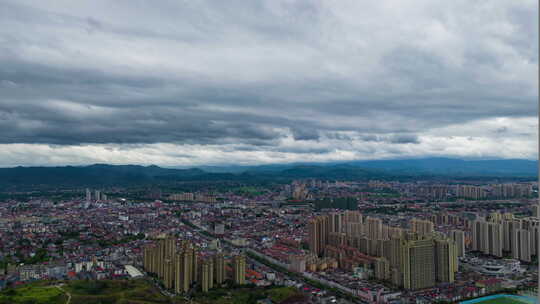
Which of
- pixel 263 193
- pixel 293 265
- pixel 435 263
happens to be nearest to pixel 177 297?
pixel 293 265

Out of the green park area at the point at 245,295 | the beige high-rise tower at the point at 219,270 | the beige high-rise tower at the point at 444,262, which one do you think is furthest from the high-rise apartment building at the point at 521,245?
the beige high-rise tower at the point at 219,270

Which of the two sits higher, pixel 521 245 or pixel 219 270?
pixel 521 245

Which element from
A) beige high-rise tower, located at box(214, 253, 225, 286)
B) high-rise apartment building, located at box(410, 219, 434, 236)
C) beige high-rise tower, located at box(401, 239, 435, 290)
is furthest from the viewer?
high-rise apartment building, located at box(410, 219, 434, 236)

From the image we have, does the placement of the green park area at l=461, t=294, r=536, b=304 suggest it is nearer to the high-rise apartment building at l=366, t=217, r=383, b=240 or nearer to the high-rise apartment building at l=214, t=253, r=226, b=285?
the high-rise apartment building at l=366, t=217, r=383, b=240

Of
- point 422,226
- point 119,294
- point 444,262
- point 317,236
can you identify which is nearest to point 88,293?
point 119,294

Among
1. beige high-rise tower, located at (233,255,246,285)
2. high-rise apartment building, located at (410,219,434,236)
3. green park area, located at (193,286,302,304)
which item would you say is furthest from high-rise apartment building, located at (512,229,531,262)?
beige high-rise tower, located at (233,255,246,285)

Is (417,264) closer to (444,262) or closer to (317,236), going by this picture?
(444,262)

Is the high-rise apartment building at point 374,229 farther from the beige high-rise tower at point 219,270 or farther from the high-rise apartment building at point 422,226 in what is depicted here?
the beige high-rise tower at point 219,270

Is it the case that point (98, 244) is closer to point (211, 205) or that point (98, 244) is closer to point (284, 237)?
point (284, 237)

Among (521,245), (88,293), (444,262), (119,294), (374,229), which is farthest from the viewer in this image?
(374,229)

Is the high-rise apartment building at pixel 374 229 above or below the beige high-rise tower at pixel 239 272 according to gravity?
above

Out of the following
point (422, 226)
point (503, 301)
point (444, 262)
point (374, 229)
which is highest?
point (422, 226)
